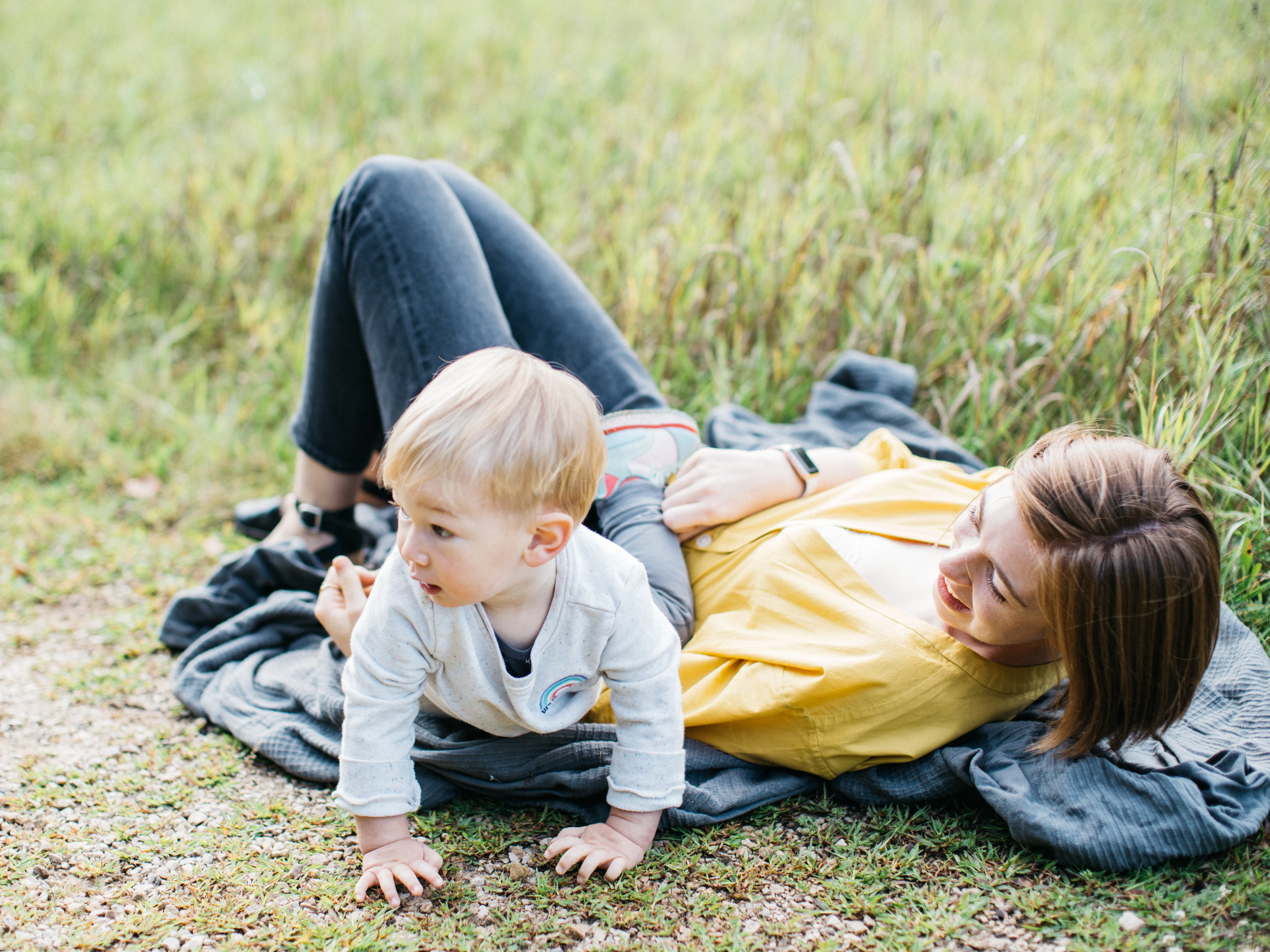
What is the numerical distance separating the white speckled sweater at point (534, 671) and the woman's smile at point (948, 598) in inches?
20.2

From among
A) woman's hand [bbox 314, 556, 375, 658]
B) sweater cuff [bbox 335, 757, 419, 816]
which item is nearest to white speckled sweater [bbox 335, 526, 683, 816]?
sweater cuff [bbox 335, 757, 419, 816]

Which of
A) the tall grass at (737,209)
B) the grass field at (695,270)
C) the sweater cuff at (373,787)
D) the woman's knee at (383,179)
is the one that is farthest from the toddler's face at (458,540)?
the tall grass at (737,209)

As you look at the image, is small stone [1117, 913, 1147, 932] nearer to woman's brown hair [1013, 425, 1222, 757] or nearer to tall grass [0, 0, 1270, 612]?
woman's brown hair [1013, 425, 1222, 757]

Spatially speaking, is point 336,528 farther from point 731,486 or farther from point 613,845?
point 613,845

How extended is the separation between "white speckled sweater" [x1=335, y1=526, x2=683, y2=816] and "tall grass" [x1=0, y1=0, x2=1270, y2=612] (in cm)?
143

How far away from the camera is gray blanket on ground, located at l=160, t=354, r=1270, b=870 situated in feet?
5.42

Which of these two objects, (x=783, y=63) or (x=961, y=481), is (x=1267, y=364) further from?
(x=783, y=63)

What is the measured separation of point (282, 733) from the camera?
6.70 ft

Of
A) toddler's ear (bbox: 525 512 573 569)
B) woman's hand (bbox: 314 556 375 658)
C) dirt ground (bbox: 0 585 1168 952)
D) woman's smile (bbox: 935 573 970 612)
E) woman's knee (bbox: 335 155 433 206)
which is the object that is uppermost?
woman's knee (bbox: 335 155 433 206)

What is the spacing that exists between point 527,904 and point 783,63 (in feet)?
13.9

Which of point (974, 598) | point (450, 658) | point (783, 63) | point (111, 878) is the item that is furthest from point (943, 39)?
point (111, 878)

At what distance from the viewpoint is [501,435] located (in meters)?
1.40

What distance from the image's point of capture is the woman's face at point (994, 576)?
64.9 inches

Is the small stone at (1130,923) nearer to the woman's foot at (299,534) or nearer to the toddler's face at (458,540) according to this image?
the toddler's face at (458,540)
